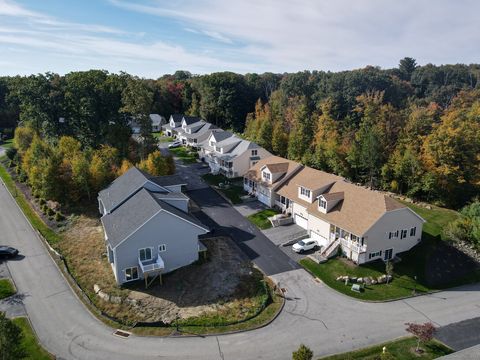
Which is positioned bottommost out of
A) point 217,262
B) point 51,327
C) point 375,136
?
point 51,327

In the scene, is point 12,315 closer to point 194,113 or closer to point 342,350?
point 342,350

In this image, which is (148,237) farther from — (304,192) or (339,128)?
(339,128)

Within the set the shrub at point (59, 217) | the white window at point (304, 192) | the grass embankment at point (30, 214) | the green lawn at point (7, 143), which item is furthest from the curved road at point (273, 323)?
the green lawn at point (7, 143)

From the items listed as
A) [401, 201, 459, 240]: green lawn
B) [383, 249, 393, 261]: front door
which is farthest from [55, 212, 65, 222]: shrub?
[401, 201, 459, 240]: green lawn

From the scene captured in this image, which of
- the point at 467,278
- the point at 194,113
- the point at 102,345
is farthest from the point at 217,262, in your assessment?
the point at 194,113

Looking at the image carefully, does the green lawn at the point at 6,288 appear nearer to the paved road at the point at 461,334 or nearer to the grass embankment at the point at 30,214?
the grass embankment at the point at 30,214
